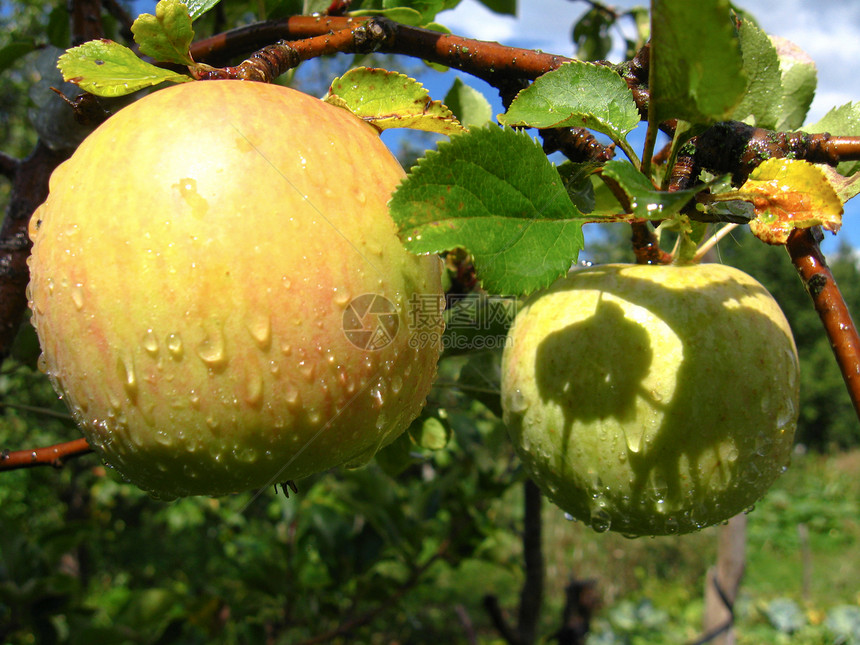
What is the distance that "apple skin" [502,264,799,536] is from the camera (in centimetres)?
59

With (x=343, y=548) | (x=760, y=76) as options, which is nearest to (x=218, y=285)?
(x=760, y=76)

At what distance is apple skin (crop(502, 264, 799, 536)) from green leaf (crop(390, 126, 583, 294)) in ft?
0.60

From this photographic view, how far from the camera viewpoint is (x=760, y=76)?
2.16 feet

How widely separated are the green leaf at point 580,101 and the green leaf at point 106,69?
297 millimetres

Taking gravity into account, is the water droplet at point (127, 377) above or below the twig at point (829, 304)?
below

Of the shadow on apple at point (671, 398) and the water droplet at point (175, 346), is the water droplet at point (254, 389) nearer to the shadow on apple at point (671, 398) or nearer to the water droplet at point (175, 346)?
the water droplet at point (175, 346)

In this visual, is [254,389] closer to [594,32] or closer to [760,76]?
[760,76]

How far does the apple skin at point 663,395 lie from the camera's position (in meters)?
0.59

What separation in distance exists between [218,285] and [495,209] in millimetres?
204

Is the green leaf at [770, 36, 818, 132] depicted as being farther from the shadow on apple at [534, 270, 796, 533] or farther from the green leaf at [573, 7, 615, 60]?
the green leaf at [573, 7, 615, 60]

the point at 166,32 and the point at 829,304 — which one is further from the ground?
the point at 166,32

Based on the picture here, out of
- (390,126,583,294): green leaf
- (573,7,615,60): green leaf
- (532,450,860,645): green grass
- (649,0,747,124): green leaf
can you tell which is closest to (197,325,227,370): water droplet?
(390,126,583,294): green leaf

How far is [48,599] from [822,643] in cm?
366

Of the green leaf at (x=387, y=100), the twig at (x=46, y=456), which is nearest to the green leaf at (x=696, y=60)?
the green leaf at (x=387, y=100)
